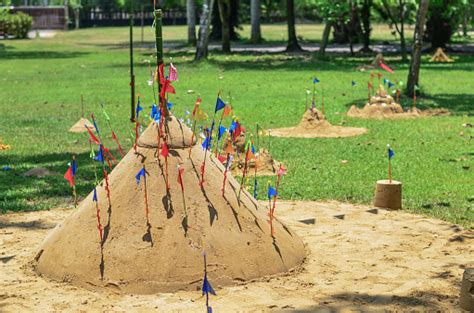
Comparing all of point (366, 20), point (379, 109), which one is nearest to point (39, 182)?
point (379, 109)

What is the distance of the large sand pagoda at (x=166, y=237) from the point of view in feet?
23.4

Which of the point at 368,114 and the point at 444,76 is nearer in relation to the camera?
the point at 368,114

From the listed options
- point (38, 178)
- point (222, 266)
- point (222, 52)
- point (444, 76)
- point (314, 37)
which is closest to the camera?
point (222, 266)

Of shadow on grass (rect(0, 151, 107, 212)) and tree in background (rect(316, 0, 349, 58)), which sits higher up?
tree in background (rect(316, 0, 349, 58))

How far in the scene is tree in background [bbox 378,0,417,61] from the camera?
3099 centimetres

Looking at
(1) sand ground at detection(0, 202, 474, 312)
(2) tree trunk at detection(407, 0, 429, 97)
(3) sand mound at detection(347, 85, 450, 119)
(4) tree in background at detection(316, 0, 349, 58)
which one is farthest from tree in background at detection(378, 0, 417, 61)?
(1) sand ground at detection(0, 202, 474, 312)

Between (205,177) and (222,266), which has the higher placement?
(205,177)

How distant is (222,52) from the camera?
39062 millimetres

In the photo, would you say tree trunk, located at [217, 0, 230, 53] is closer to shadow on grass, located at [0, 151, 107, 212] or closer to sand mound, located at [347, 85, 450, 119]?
sand mound, located at [347, 85, 450, 119]

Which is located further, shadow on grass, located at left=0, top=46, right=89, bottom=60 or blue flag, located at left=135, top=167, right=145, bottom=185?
shadow on grass, located at left=0, top=46, right=89, bottom=60

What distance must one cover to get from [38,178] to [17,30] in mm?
47400

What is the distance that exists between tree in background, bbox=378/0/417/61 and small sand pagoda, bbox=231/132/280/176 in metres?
18.5

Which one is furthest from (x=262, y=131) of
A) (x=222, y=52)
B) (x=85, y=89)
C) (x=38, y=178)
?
(x=222, y=52)

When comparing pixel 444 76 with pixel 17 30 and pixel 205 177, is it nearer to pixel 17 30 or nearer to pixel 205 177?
pixel 205 177
